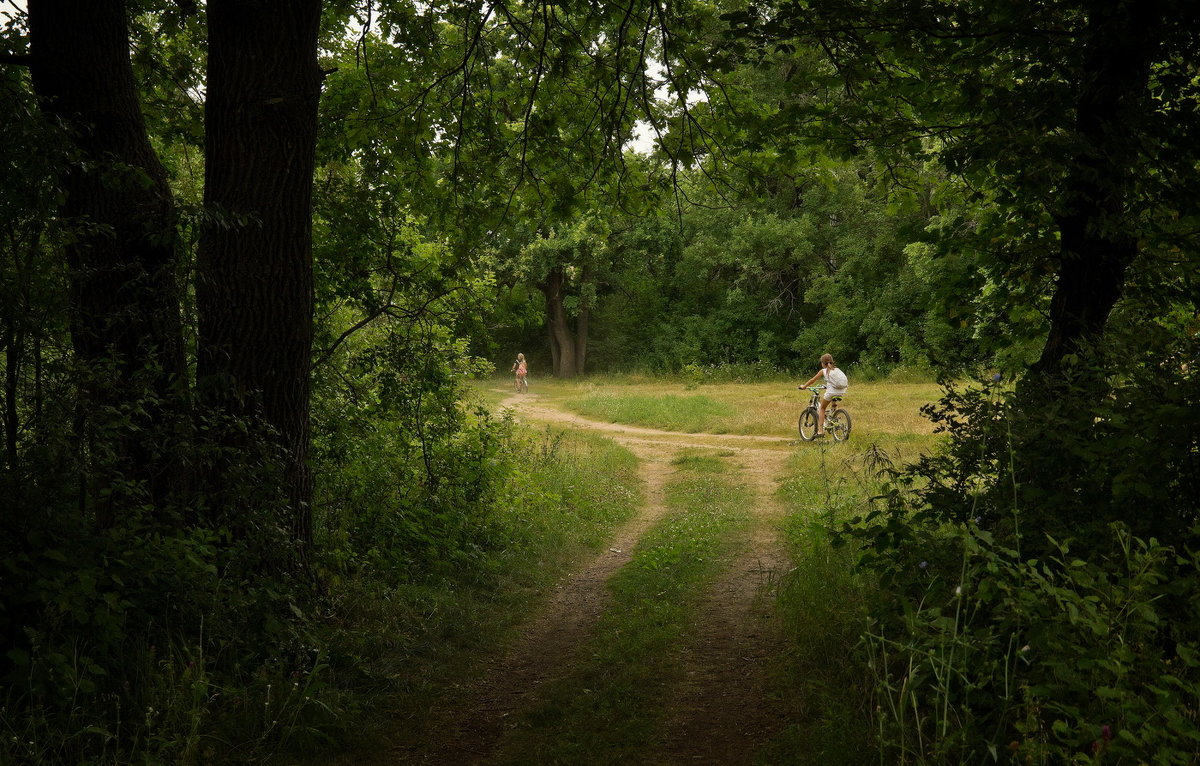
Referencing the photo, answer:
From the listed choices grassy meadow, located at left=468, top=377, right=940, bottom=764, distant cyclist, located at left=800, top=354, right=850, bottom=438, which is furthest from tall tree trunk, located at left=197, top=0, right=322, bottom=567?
distant cyclist, located at left=800, top=354, right=850, bottom=438

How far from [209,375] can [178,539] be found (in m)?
1.22

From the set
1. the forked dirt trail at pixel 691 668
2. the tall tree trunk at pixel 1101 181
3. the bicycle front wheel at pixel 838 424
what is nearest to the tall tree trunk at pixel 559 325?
the bicycle front wheel at pixel 838 424

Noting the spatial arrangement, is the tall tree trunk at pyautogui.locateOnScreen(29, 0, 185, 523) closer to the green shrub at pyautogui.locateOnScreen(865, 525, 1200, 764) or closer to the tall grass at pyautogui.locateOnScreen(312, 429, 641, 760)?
the tall grass at pyautogui.locateOnScreen(312, 429, 641, 760)

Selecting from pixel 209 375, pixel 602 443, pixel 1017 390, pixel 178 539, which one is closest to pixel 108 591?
pixel 178 539

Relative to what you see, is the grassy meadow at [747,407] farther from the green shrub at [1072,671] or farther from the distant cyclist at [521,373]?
the green shrub at [1072,671]

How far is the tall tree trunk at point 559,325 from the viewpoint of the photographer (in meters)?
41.3

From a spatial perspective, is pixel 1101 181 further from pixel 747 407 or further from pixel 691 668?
pixel 747 407

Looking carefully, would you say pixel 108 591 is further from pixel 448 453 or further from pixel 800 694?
pixel 448 453

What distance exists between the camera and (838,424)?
635 inches

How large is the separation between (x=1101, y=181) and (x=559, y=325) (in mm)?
39062

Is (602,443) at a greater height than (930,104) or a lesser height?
lesser

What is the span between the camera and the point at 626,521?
34.4 feet

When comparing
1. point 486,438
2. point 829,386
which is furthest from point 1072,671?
point 829,386

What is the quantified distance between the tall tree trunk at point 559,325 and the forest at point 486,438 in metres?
32.9
